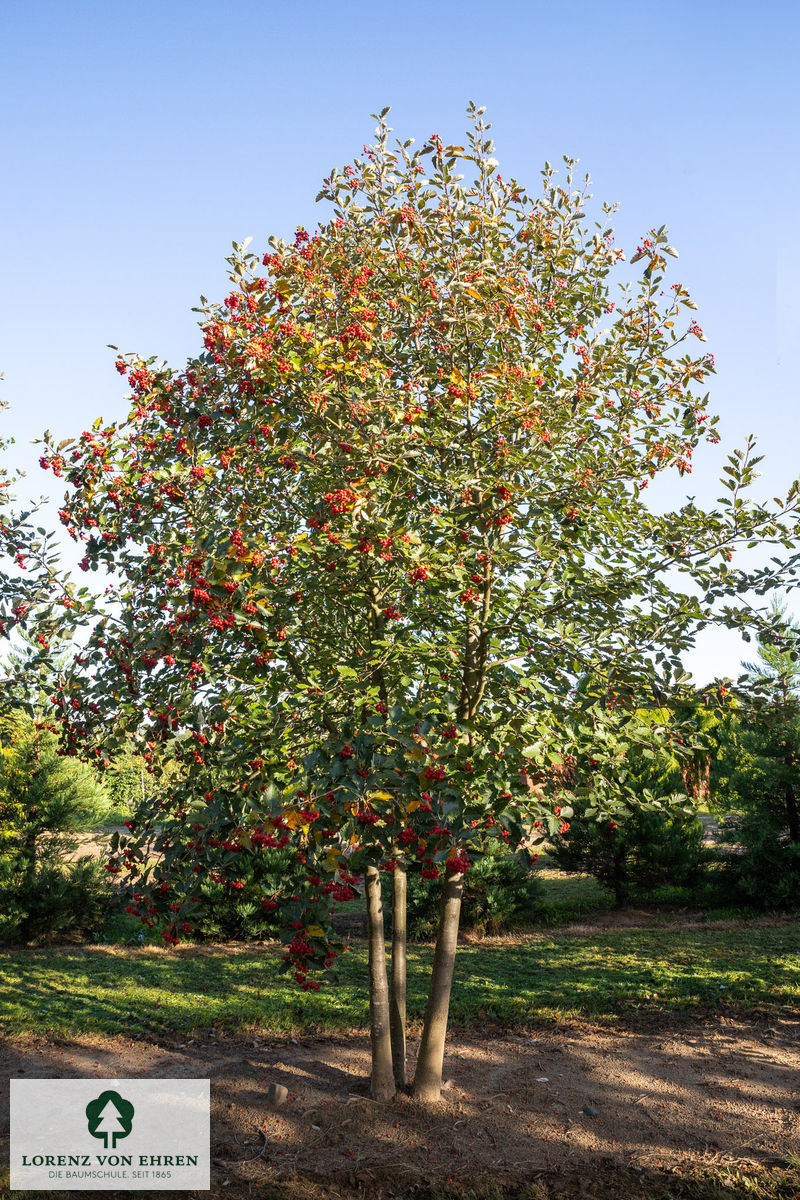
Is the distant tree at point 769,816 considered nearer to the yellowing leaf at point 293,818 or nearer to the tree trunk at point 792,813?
the tree trunk at point 792,813

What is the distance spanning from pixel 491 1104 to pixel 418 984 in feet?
10.9

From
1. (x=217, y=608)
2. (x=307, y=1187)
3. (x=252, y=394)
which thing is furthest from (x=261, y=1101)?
(x=252, y=394)

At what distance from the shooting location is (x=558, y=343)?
6273 mm

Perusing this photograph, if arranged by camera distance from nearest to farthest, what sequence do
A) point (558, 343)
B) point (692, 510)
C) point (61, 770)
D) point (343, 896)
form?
point (343, 896) → point (692, 510) → point (558, 343) → point (61, 770)

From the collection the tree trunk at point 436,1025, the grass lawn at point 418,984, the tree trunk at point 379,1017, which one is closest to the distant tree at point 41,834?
the grass lawn at point 418,984

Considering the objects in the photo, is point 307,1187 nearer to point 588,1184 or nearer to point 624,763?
point 588,1184

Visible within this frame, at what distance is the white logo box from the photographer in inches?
192

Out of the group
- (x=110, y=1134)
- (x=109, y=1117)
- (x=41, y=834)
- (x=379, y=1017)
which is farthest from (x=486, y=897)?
(x=110, y=1134)

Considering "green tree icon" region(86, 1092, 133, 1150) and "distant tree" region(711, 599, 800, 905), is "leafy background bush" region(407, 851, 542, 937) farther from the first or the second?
"green tree icon" region(86, 1092, 133, 1150)

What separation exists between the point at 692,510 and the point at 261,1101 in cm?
557

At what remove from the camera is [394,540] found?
15.5 feet

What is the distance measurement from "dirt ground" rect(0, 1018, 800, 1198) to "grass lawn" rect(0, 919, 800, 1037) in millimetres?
510

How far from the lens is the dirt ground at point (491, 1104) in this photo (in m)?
5.09

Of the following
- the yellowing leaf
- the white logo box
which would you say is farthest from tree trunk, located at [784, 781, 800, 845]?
the yellowing leaf
